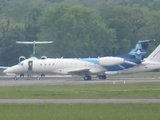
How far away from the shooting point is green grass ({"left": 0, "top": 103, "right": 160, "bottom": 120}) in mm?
25156

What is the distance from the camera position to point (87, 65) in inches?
2761

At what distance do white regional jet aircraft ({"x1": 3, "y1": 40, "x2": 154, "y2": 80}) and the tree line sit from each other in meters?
27.5

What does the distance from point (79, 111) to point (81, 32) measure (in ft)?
249

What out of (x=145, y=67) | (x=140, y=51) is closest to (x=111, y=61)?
(x=145, y=67)

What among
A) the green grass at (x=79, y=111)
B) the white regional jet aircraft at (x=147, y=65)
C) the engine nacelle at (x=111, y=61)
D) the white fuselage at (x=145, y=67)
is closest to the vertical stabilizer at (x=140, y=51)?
the white regional jet aircraft at (x=147, y=65)

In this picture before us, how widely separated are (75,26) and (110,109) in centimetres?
7470

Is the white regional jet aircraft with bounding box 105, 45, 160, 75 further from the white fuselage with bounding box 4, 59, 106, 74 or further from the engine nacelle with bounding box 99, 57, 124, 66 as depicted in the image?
the white fuselage with bounding box 4, 59, 106, 74

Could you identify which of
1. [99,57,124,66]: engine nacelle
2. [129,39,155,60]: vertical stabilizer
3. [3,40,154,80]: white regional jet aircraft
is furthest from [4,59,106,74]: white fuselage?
[129,39,155,60]: vertical stabilizer

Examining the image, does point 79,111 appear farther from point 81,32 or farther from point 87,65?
point 81,32

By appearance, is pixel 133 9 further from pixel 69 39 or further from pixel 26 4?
pixel 26 4

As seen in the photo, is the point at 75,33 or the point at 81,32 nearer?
the point at 75,33

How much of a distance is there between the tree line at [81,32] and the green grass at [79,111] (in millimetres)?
69970

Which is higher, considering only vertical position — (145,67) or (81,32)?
(81,32)

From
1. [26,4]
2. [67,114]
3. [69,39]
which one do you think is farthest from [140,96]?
[26,4]
